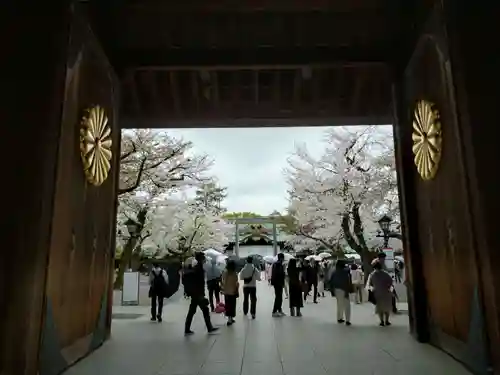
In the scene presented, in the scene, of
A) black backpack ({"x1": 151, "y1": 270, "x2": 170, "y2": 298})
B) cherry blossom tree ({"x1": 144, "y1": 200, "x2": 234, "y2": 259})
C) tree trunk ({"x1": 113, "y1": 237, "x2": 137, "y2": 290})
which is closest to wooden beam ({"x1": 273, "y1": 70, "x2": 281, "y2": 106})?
black backpack ({"x1": 151, "y1": 270, "x2": 170, "y2": 298})

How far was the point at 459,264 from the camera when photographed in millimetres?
4898

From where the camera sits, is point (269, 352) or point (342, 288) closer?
point (269, 352)

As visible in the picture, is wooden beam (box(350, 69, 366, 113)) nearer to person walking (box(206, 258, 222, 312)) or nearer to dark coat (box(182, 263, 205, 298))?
dark coat (box(182, 263, 205, 298))

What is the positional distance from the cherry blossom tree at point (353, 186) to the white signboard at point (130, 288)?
880 cm

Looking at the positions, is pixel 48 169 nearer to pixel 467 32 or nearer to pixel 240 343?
pixel 240 343

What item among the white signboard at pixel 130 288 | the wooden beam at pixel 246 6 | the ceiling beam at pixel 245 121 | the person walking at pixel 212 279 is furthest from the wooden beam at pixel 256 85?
the white signboard at pixel 130 288

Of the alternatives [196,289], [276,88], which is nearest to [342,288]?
[196,289]

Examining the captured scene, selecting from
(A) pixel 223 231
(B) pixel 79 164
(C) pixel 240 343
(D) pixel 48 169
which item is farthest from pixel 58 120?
(A) pixel 223 231

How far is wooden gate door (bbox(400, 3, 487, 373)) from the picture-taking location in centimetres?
451

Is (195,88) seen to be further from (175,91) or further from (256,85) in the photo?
(256,85)

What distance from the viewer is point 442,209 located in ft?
17.8

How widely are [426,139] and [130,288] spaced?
1019 centimetres

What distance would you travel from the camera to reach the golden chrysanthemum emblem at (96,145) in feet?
18.0

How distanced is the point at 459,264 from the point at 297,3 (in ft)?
12.9
